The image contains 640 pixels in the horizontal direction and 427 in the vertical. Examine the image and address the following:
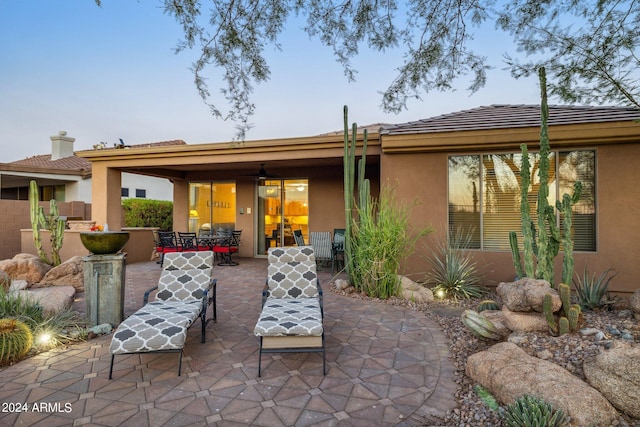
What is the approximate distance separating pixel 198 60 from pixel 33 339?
3542mm

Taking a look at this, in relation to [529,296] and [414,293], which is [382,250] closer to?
[414,293]

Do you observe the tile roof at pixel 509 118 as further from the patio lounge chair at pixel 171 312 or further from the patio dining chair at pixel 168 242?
the patio dining chair at pixel 168 242

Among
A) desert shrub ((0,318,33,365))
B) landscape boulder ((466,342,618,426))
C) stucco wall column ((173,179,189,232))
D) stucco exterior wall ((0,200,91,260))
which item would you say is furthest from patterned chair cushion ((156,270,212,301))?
stucco exterior wall ((0,200,91,260))

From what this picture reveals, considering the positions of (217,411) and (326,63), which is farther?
(326,63)

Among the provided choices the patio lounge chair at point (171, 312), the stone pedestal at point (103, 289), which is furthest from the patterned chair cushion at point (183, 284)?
the stone pedestal at point (103, 289)

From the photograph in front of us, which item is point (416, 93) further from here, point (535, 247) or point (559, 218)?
point (559, 218)

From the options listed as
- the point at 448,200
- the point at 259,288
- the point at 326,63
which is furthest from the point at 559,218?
the point at 259,288

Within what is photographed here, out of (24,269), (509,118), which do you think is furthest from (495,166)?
(24,269)

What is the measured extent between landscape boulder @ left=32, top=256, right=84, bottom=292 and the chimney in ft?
46.5

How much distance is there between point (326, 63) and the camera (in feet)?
15.4

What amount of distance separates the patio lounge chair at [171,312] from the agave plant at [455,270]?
3.89 m

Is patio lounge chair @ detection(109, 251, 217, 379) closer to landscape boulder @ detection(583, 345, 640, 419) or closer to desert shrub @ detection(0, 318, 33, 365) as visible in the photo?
desert shrub @ detection(0, 318, 33, 365)

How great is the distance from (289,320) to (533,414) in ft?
6.55

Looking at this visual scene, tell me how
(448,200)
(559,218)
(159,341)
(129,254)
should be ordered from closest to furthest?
(159,341), (559,218), (448,200), (129,254)
